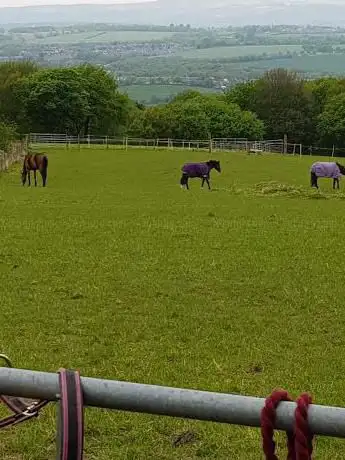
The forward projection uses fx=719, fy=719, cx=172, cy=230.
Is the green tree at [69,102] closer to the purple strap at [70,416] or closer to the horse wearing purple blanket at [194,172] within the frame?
the horse wearing purple blanket at [194,172]

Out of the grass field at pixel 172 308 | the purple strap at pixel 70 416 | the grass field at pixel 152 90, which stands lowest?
the grass field at pixel 152 90

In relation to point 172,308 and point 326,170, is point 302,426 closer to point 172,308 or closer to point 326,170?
point 172,308

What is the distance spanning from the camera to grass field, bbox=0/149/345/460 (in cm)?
548

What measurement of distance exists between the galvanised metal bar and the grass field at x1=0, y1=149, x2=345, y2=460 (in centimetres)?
302

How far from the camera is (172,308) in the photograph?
975cm

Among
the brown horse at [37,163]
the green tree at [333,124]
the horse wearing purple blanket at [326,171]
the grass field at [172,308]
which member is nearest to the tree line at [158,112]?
the green tree at [333,124]

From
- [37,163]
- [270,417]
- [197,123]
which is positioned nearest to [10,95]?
[197,123]

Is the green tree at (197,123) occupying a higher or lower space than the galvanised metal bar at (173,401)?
lower

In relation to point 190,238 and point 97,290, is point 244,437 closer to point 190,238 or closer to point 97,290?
point 97,290

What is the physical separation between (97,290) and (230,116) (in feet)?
238

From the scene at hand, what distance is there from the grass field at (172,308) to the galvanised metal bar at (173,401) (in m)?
3.02

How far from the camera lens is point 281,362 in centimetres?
756

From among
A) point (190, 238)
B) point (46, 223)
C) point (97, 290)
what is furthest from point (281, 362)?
point (46, 223)

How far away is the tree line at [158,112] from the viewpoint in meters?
79.7
